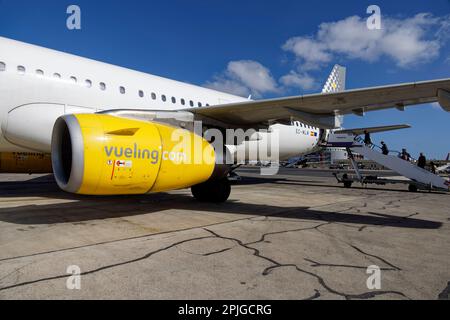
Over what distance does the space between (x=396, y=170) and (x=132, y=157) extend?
10.9 m

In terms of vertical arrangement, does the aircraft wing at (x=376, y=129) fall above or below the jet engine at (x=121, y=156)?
above

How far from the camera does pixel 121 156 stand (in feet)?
14.8

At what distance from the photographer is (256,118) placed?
748 cm

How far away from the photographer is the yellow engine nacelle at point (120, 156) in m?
4.29

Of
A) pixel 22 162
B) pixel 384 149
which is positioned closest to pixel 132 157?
pixel 22 162

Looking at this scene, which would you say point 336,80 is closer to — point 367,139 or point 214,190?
point 367,139

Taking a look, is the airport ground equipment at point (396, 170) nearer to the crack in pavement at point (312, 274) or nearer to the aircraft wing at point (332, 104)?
the aircraft wing at point (332, 104)

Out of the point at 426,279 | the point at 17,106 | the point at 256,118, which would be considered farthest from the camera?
the point at 256,118

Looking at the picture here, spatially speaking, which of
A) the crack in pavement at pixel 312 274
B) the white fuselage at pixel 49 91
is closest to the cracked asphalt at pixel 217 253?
the crack in pavement at pixel 312 274

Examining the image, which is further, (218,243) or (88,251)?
(218,243)

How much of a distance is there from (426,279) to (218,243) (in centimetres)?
225
